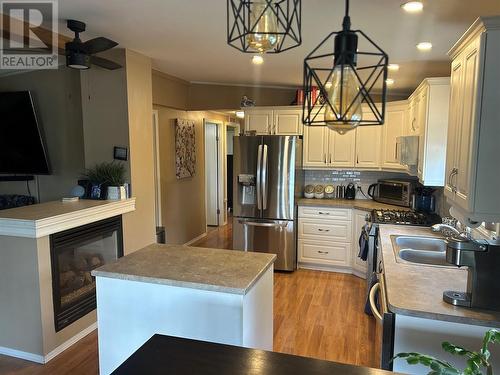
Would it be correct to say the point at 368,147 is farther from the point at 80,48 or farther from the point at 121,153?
the point at 80,48

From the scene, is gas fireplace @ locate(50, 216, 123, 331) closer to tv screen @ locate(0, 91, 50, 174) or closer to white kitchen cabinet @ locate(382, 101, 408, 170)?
tv screen @ locate(0, 91, 50, 174)

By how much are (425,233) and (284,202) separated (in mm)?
1809

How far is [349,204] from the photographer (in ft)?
15.2

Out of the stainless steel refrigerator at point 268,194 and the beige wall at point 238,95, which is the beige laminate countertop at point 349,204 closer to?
the stainless steel refrigerator at point 268,194

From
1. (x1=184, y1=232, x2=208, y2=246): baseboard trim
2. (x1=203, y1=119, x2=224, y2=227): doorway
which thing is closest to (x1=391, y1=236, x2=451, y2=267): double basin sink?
(x1=184, y1=232, x2=208, y2=246): baseboard trim

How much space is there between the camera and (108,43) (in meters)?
2.66

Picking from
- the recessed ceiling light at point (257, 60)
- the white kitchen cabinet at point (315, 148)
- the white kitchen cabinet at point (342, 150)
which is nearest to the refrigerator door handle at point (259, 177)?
the white kitchen cabinet at point (315, 148)

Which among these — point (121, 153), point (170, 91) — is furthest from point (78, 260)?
point (170, 91)

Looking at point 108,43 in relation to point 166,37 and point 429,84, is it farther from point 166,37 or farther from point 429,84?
point 429,84

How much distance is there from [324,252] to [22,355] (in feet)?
10.9

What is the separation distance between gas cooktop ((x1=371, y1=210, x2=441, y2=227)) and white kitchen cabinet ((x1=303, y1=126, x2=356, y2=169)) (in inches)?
40.1

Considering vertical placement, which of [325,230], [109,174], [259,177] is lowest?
[325,230]

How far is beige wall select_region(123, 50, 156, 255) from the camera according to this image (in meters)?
3.52

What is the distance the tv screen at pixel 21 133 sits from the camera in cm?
396
